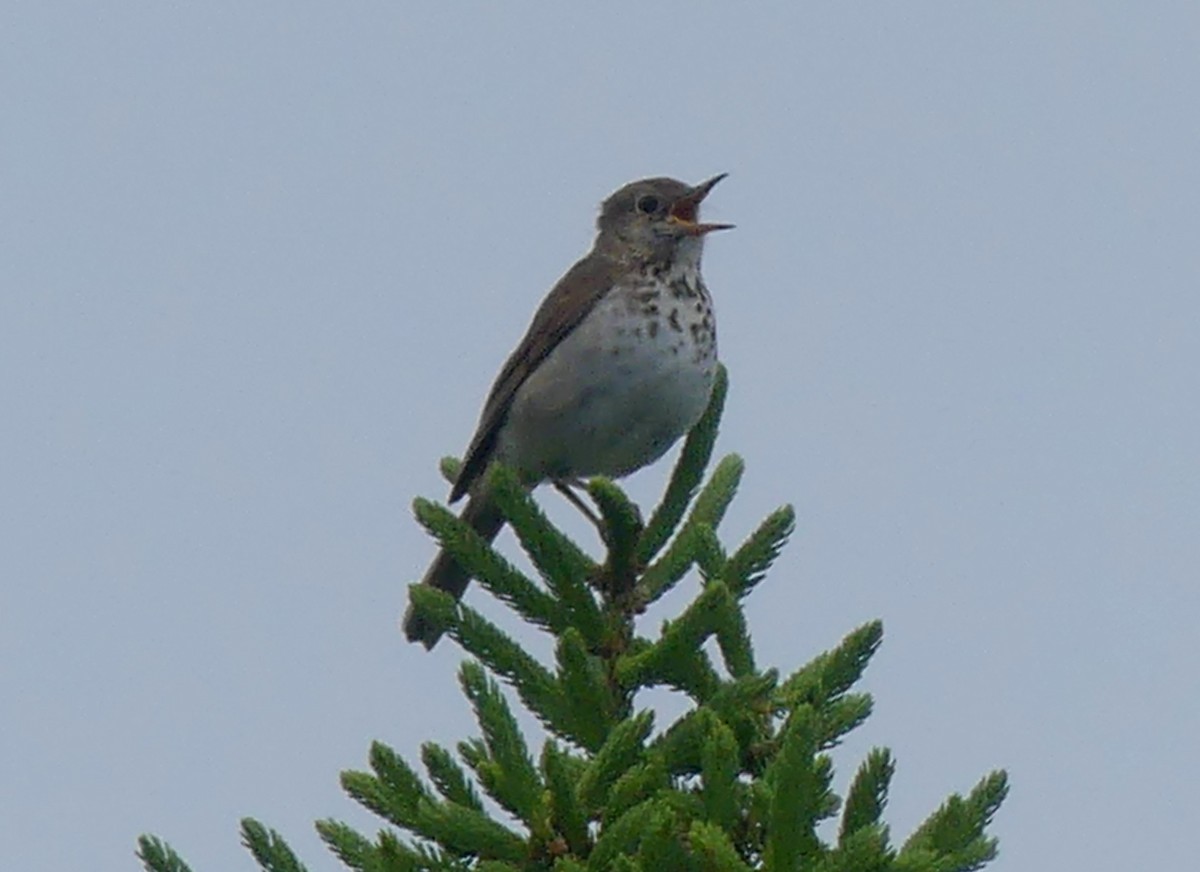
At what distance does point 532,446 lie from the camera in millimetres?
7273

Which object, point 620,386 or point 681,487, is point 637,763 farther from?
point 620,386

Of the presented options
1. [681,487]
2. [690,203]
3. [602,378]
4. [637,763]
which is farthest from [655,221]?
[637,763]

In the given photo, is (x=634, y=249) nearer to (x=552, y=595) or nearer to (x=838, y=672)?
(x=552, y=595)

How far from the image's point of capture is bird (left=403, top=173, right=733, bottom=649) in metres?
6.81

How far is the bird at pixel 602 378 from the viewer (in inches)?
268

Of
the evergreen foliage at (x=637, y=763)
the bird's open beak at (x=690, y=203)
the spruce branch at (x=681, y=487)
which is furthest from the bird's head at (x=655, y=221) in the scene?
the evergreen foliage at (x=637, y=763)

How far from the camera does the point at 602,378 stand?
6988 millimetres

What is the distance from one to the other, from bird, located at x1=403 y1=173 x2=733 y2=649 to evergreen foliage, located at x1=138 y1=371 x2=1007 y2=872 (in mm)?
2183

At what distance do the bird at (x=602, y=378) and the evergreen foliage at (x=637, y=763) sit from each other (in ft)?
7.16

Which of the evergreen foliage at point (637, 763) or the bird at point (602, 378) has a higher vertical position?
the bird at point (602, 378)

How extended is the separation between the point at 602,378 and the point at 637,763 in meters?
3.58

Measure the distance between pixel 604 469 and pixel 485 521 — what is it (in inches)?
19.8

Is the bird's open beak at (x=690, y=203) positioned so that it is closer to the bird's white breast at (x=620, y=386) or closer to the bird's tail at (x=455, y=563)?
the bird's white breast at (x=620, y=386)

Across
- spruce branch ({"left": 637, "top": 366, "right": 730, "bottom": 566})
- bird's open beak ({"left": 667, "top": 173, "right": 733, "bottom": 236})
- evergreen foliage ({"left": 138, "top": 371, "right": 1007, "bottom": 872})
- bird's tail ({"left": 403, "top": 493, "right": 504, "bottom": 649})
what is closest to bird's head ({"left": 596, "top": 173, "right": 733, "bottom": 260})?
bird's open beak ({"left": 667, "top": 173, "right": 733, "bottom": 236})
